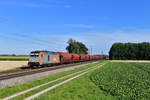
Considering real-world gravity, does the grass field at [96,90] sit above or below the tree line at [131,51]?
below

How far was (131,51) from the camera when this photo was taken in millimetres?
109625

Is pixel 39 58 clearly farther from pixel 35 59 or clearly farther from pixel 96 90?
pixel 96 90

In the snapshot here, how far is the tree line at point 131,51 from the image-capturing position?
10628 centimetres

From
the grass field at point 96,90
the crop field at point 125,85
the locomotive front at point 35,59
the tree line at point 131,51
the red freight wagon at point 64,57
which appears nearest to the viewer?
the grass field at point 96,90

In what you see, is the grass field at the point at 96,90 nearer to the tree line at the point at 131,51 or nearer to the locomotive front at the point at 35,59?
the locomotive front at the point at 35,59

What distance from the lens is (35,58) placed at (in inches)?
1309

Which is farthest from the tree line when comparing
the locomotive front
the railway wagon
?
the locomotive front

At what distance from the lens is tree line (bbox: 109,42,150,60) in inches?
4184

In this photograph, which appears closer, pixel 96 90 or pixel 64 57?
pixel 96 90

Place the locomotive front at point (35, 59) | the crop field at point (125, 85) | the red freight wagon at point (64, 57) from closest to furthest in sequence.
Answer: the crop field at point (125, 85) → the locomotive front at point (35, 59) → the red freight wagon at point (64, 57)

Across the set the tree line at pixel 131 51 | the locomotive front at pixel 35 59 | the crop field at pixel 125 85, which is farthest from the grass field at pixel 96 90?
the tree line at pixel 131 51

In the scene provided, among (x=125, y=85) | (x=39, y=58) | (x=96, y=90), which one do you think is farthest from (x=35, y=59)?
(x=96, y=90)

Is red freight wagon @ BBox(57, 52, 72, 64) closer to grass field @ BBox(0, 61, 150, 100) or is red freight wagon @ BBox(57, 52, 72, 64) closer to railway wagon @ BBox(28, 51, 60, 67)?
railway wagon @ BBox(28, 51, 60, 67)

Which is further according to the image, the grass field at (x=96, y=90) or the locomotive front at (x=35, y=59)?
the locomotive front at (x=35, y=59)
